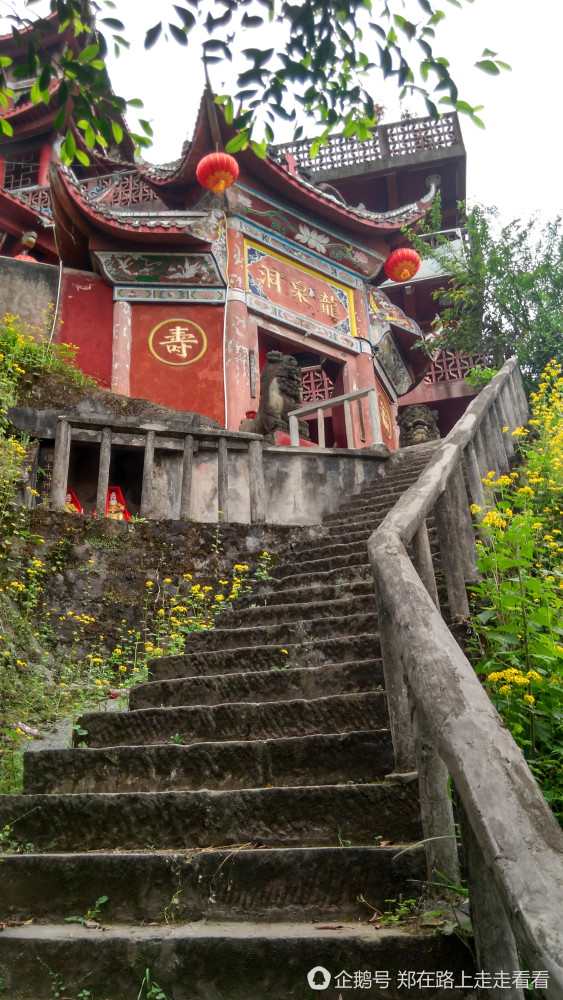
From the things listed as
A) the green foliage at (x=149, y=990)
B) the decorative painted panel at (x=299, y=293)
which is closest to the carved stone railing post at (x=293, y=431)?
the decorative painted panel at (x=299, y=293)

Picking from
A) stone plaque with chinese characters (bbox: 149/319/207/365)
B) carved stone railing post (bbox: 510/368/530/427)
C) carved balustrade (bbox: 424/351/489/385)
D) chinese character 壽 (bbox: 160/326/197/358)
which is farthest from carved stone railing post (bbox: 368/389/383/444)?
carved balustrade (bbox: 424/351/489/385)

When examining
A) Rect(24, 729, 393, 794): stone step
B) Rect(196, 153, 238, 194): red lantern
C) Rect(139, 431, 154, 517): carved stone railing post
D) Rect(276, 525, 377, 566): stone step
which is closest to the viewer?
Rect(24, 729, 393, 794): stone step

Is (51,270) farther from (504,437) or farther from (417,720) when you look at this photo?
(417,720)

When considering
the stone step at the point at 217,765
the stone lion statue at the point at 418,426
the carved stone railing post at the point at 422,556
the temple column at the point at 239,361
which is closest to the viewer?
the stone step at the point at 217,765

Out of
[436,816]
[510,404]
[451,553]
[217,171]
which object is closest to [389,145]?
[217,171]

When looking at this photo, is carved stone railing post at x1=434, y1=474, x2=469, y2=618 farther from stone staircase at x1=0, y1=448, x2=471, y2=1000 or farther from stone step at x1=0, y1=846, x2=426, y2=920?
stone step at x1=0, y1=846, x2=426, y2=920

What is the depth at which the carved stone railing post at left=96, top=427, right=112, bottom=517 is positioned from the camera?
6466 mm

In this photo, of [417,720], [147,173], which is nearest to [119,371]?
[147,173]

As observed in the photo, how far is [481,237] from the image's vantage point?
37.1 ft

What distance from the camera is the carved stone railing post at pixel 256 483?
23.0 ft

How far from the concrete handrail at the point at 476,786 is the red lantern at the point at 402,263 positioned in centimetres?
1092

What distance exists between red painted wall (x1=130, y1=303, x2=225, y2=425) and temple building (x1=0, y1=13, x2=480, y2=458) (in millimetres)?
18

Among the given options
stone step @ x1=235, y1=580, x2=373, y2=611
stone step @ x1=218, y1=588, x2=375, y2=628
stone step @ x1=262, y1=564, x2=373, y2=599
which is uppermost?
stone step @ x1=262, y1=564, x2=373, y2=599

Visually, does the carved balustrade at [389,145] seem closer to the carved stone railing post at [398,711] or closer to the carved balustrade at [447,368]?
the carved balustrade at [447,368]
